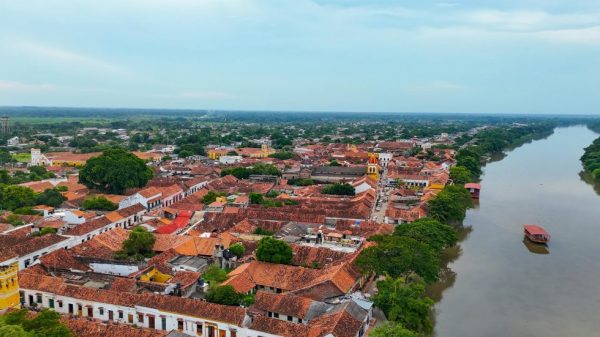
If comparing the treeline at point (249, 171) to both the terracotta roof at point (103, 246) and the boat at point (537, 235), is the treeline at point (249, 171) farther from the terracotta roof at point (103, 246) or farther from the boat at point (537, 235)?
the boat at point (537, 235)

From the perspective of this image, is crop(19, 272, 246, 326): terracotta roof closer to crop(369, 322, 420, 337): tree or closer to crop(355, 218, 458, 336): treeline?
crop(369, 322, 420, 337): tree

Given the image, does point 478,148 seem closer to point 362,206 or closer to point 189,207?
point 362,206

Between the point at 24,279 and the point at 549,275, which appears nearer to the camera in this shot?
the point at 24,279

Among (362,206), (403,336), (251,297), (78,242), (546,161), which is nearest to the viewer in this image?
(403,336)

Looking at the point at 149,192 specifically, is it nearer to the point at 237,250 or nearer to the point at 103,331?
the point at 237,250

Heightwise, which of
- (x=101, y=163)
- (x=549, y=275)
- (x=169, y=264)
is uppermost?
(x=101, y=163)

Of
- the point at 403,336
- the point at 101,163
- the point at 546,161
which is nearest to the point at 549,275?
the point at 403,336

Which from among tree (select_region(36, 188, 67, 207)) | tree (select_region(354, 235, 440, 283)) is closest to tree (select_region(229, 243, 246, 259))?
tree (select_region(354, 235, 440, 283))
